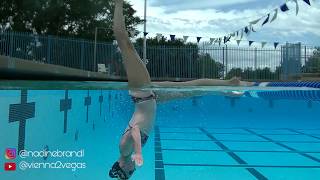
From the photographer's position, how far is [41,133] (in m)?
4.36

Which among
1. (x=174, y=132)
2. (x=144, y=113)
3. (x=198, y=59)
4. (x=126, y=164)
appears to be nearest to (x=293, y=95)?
(x=174, y=132)

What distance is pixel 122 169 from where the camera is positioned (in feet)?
14.6

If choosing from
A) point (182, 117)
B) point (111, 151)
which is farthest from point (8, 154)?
point (182, 117)

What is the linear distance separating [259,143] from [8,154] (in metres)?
2.38

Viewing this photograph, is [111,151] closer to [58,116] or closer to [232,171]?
[58,116]

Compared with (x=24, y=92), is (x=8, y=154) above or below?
below

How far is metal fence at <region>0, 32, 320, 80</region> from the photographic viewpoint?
19.9 meters

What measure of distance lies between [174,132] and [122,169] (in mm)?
781

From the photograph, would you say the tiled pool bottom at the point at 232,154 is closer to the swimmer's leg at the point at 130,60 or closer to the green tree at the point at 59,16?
the swimmer's leg at the point at 130,60

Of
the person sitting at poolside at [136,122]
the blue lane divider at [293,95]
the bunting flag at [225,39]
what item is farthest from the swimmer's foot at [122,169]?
the bunting flag at [225,39]

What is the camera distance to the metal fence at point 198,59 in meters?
19.9

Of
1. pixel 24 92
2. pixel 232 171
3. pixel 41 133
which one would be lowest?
pixel 232 171

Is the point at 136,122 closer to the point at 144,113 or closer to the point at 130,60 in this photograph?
the point at 144,113

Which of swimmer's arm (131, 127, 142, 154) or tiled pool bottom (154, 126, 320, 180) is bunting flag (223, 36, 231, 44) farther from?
swimmer's arm (131, 127, 142, 154)
